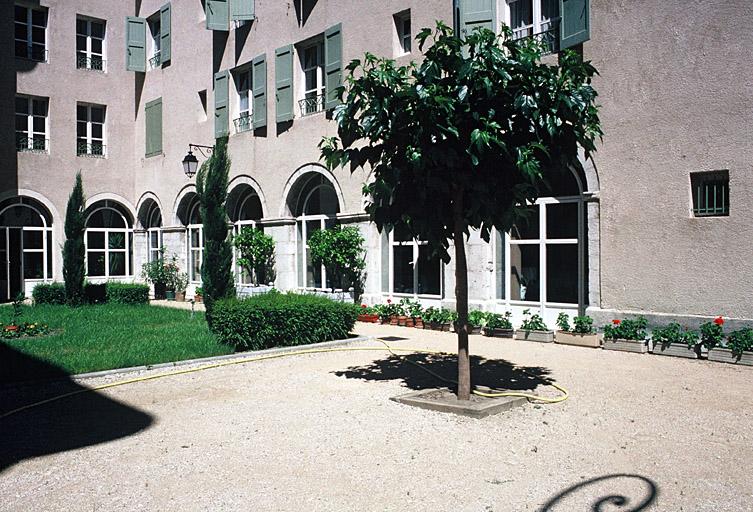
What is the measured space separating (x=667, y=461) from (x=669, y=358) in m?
5.13

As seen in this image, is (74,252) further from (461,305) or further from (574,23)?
(461,305)

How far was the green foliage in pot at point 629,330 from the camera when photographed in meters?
10.4

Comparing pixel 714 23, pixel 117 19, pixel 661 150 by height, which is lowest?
pixel 661 150

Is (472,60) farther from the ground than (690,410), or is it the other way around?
(472,60)

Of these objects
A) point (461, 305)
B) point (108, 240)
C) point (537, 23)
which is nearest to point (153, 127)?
point (108, 240)

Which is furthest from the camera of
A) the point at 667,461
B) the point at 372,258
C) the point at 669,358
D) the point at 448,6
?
the point at 372,258

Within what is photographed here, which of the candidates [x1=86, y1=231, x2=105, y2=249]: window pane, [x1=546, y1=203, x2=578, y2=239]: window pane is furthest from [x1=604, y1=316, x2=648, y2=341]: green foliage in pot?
[x1=86, y1=231, x2=105, y2=249]: window pane

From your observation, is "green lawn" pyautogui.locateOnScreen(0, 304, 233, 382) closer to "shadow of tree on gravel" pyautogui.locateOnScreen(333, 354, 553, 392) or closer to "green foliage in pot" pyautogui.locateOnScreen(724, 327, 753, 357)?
"shadow of tree on gravel" pyautogui.locateOnScreen(333, 354, 553, 392)

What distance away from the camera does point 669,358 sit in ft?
32.1

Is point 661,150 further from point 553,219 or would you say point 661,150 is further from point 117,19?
point 117,19

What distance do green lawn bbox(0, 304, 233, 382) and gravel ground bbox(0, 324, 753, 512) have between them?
30.4 inches

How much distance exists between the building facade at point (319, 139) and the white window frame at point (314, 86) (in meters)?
0.04

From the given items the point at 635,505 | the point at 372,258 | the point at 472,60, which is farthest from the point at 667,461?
the point at 372,258

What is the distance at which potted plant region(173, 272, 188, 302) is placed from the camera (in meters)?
21.5
